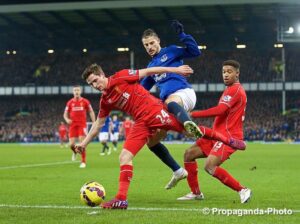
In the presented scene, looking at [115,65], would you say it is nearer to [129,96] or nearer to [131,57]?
[131,57]

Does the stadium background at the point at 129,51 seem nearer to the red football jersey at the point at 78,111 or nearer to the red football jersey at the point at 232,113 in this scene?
the red football jersey at the point at 78,111

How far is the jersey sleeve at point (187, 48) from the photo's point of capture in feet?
28.1

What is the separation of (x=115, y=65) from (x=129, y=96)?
5195 cm

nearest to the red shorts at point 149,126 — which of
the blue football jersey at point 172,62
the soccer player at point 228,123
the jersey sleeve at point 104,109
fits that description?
the jersey sleeve at point 104,109

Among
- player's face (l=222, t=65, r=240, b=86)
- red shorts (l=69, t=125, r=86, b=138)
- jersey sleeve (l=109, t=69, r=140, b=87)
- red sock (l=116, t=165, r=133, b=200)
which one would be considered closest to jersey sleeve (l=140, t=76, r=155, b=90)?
player's face (l=222, t=65, r=240, b=86)

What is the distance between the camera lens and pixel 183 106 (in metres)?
8.35

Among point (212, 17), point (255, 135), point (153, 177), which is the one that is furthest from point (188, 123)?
point (255, 135)

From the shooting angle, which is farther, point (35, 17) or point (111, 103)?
point (35, 17)

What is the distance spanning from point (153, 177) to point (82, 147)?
16.6 ft

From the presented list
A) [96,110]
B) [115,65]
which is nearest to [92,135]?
[96,110]

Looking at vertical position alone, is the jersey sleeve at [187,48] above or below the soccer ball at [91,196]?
above

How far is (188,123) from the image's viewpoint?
733 centimetres

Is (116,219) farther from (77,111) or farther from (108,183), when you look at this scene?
(77,111)

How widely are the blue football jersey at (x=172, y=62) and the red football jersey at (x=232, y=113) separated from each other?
2.48 feet
